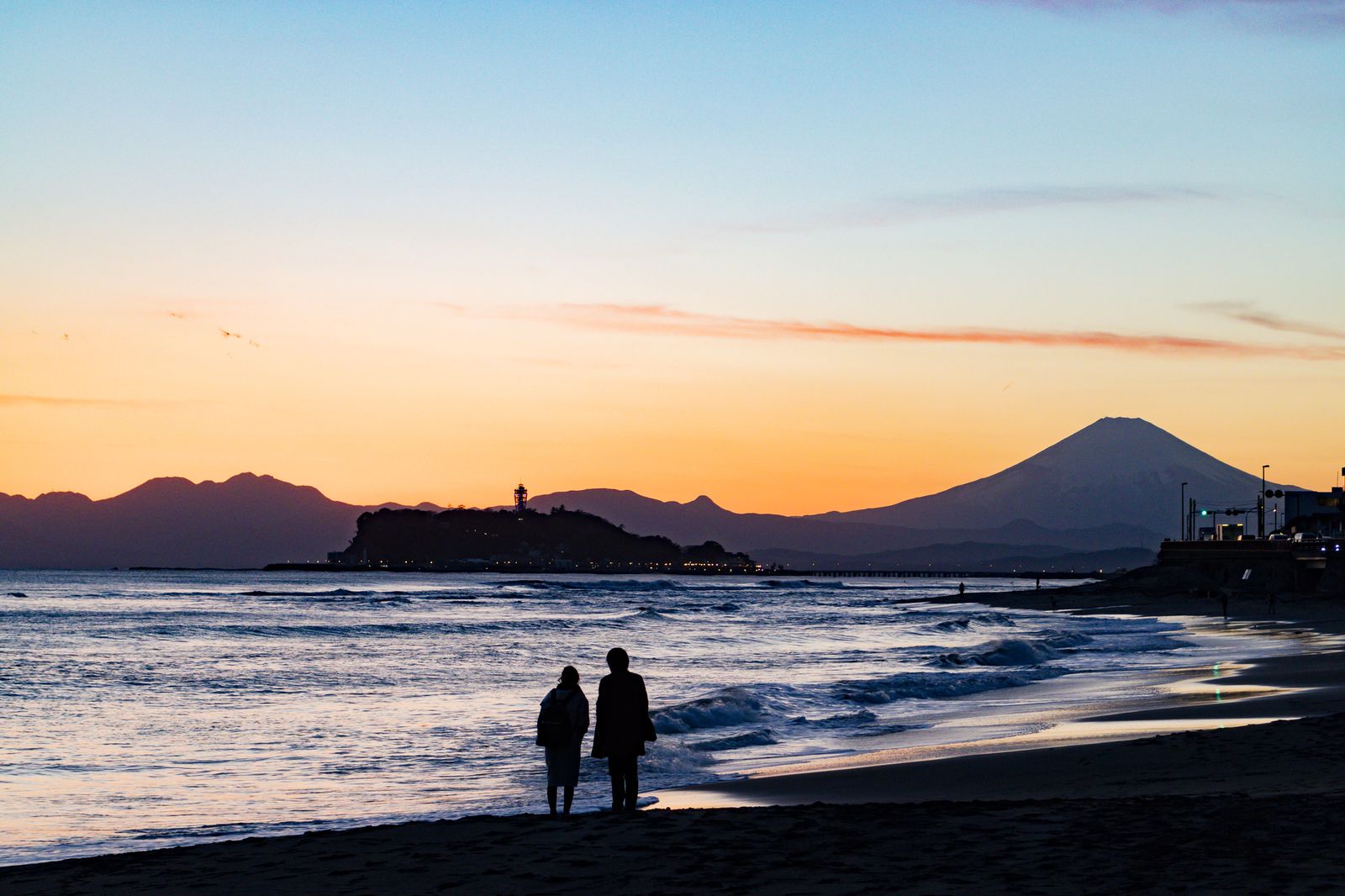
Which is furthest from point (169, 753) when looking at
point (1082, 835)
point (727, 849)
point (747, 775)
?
point (1082, 835)

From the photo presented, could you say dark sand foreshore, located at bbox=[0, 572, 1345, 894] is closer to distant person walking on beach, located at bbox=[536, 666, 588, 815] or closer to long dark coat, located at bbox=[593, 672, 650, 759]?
distant person walking on beach, located at bbox=[536, 666, 588, 815]

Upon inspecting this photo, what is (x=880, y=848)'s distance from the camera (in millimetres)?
9797

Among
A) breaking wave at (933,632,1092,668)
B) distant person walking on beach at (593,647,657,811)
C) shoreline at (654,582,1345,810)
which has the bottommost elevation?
breaking wave at (933,632,1092,668)

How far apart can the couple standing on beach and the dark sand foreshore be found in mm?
621

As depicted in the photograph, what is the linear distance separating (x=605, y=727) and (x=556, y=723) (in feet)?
1.68

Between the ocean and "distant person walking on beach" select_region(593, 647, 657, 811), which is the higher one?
"distant person walking on beach" select_region(593, 647, 657, 811)

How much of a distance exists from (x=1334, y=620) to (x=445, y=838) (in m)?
56.7

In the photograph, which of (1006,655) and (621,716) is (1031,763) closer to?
(621,716)

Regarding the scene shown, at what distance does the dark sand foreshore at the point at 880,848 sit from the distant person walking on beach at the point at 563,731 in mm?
616

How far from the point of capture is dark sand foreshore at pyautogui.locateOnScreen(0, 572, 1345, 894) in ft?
28.1

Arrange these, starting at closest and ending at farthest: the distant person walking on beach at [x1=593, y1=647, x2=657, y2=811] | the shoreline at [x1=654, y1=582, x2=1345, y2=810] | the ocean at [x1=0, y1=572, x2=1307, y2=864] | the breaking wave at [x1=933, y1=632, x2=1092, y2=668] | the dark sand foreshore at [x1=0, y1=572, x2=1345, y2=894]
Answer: the dark sand foreshore at [x1=0, y1=572, x2=1345, y2=894], the distant person walking on beach at [x1=593, y1=647, x2=657, y2=811], the shoreline at [x1=654, y1=582, x2=1345, y2=810], the ocean at [x1=0, y1=572, x2=1307, y2=864], the breaking wave at [x1=933, y1=632, x2=1092, y2=668]

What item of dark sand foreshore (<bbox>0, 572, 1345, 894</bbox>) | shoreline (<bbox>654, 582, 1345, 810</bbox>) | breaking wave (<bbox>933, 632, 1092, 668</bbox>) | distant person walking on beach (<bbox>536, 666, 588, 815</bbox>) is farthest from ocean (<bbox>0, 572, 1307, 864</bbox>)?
dark sand foreshore (<bbox>0, 572, 1345, 894</bbox>)

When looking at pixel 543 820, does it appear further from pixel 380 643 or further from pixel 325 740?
pixel 380 643

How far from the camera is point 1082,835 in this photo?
9742 mm
